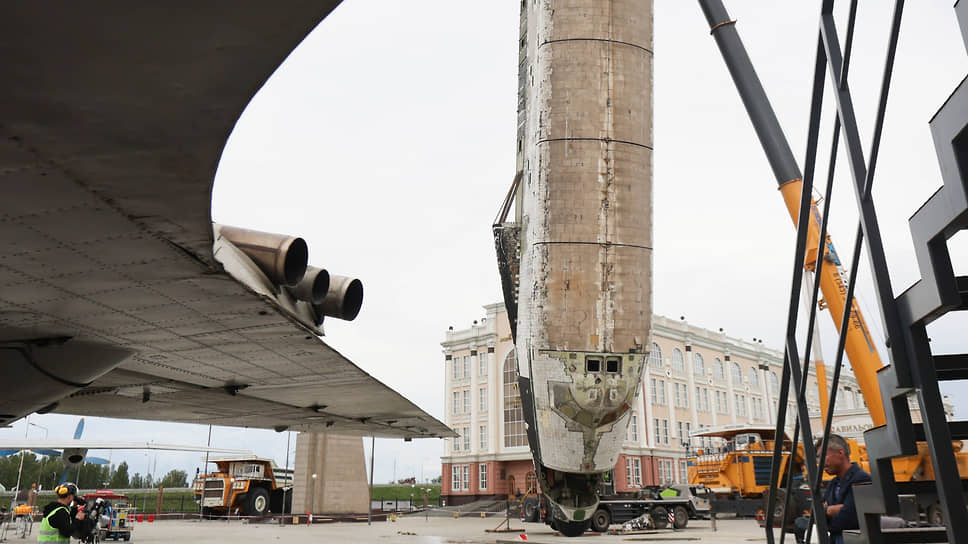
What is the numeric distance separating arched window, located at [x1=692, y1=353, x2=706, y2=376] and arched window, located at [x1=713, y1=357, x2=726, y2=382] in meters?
1.39

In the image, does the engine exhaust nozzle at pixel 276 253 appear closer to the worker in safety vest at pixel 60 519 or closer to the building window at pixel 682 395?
the worker in safety vest at pixel 60 519

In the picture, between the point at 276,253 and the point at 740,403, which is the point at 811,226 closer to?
the point at 276,253

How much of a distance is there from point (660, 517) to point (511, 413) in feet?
60.2

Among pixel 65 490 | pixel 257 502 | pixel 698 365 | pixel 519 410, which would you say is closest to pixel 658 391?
pixel 698 365

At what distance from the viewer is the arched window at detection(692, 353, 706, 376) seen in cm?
4409

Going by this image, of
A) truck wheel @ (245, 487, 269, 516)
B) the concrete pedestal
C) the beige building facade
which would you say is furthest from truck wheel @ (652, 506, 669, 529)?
truck wheel @ (245, 487, 269, 516)

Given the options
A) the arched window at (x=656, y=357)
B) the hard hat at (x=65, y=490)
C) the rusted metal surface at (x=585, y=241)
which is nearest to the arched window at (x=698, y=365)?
the arched window at (x=656, y=357)

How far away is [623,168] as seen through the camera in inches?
427

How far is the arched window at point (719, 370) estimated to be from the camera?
4587 cm

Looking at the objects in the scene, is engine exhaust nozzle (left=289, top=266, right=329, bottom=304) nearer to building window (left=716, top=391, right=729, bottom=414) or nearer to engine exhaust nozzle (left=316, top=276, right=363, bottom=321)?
engine exhaust nozzle (left=316, top=276, right=363, bottom=321)

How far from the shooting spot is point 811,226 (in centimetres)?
1273

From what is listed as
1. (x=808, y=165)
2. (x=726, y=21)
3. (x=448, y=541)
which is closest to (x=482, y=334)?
(x=448, y=541)

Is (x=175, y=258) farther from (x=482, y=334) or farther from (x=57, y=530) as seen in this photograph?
(x=482, y=334)

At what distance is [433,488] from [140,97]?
229 ft
